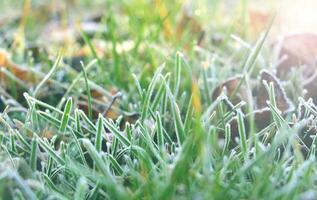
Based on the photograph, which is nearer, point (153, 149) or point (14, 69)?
point (153, 149)

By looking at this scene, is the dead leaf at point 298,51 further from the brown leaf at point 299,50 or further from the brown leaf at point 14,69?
the brown leaf at point 14,69

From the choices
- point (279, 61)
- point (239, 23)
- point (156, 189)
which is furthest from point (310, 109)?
point (239, 23)

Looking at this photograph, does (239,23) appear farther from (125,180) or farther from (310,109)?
(125,180)

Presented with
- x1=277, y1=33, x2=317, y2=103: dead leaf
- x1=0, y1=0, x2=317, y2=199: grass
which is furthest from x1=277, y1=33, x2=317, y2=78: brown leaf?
x1=0, y1=0, x2=317, y2=199: grass

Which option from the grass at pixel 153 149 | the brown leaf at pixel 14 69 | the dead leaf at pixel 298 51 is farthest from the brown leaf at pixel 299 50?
the brown leaf at pixel 14 69

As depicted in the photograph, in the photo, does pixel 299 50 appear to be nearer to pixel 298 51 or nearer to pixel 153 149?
pixel 298 51

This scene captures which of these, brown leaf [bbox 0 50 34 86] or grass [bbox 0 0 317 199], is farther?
brown leaf [bbox 0 50 34 86]

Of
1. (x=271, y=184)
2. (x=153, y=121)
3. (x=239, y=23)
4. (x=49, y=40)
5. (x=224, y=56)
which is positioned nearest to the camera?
(x=271, y=184)

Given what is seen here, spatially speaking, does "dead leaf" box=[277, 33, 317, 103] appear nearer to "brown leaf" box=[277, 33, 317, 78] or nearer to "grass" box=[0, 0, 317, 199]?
"brown leaf" box=[277, 33, 317, 78]

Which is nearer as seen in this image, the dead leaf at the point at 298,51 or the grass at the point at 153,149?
the grass at the point at 153,149

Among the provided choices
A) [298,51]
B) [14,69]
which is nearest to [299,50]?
[298,51]

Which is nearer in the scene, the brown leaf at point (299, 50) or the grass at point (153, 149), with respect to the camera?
the grass at point (153, 149)
